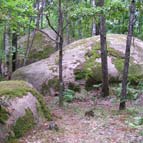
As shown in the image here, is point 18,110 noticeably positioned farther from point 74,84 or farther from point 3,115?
point 74,84

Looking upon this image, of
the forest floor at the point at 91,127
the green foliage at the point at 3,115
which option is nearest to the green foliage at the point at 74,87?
the forest floor at the point at 91,127

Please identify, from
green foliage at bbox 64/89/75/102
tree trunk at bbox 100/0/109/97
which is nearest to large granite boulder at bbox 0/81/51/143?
green foliage at bbox 64/89/75/102

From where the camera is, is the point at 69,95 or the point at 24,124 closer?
the point at 24,124

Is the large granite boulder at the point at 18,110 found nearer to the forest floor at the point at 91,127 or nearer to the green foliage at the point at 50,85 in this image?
the forest floor at the point at 91,127

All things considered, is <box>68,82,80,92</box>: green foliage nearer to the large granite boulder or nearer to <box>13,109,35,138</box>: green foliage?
the large granite boulder

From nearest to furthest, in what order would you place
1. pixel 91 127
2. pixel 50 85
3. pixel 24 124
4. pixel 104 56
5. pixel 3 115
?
pixel 3 115 → pixel 24 124 → pixel 91 127 → pixel 104 56 → pixel 50 85

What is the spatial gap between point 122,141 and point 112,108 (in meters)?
3.68

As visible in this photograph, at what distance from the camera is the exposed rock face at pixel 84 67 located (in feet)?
46.1

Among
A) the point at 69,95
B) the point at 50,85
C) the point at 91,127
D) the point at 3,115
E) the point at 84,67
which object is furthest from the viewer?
the point at 84,67

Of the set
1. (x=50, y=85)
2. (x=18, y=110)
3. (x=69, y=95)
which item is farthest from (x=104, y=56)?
(x=18, y=110)

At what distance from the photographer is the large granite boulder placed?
24.0 ft

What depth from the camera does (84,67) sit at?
1431 cm

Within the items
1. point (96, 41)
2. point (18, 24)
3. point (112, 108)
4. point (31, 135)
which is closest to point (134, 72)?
point (96, 41)

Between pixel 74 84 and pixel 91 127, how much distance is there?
5.40 metres
